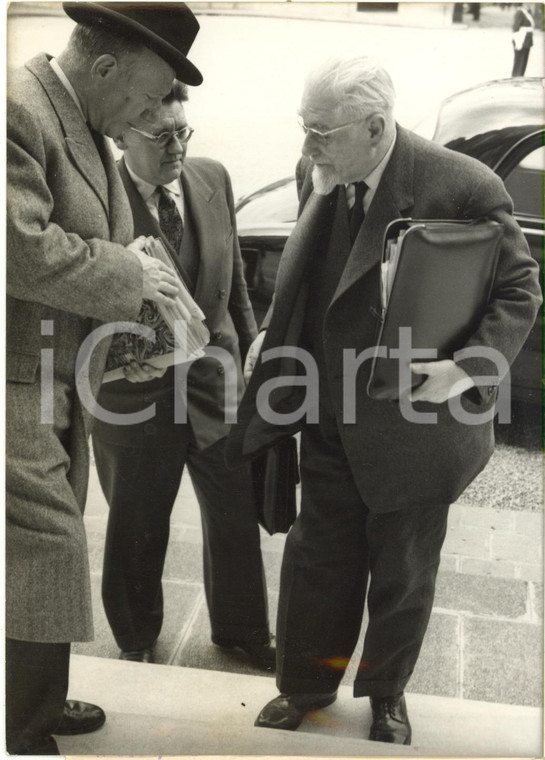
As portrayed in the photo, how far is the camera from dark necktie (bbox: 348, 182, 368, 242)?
271 cm

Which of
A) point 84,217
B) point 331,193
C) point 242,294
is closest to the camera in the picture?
point 84,217

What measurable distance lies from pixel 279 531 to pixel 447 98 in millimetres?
1420

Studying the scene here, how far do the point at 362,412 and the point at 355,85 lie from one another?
3.06 ft

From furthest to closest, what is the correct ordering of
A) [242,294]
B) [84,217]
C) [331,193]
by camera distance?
1. [242,294]
2. [331,193]
3. [84,217]

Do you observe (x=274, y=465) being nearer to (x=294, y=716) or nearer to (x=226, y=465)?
(x=226, y=465)

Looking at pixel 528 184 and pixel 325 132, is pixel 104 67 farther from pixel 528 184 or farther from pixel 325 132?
pixel 528 184

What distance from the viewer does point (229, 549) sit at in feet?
10.1

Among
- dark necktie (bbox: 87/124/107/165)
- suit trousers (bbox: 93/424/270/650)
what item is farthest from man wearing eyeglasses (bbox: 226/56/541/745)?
dark necktie (bbox: 87/124/107/165)

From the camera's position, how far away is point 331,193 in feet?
9.02

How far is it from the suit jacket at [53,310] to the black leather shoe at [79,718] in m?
0.42

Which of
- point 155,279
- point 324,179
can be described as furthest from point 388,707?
point 324,179

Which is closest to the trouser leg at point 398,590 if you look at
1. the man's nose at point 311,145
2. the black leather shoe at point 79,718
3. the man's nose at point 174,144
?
the black leather shoe at point 79,718

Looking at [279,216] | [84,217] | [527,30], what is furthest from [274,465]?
[527,30]

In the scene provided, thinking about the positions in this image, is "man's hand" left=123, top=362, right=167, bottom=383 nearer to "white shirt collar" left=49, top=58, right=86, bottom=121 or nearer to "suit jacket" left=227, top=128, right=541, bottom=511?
"suit jacket" left=227, top=128, right=541, bottom=511
